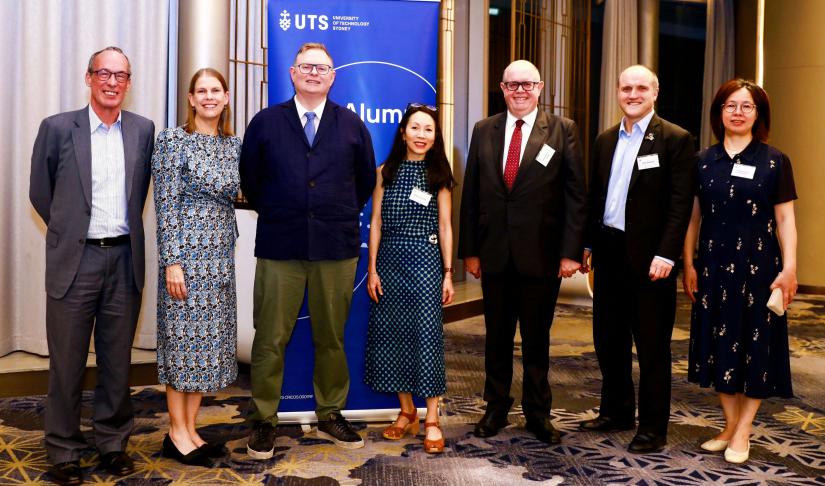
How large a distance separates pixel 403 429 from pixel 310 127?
1.40 m

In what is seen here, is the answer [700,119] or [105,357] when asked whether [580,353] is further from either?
[700,119]

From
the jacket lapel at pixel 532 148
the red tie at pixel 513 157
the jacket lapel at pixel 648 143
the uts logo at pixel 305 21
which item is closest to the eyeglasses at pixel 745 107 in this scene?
the jacket lapel at pixel 648 143

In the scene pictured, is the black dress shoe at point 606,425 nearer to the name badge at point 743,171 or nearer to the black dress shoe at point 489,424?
the black dress shoe at point 489,424

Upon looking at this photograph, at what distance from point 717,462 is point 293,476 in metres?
1.72

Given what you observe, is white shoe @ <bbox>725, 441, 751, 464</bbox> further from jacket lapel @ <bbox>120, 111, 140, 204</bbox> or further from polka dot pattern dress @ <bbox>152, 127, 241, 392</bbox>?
jacket lapel @ <bbox>120, 111, 140, 204</bbox>

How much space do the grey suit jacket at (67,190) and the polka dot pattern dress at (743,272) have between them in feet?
7.42

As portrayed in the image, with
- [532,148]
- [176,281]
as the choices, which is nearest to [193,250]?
[176,281]

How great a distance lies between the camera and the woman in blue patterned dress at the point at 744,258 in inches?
120

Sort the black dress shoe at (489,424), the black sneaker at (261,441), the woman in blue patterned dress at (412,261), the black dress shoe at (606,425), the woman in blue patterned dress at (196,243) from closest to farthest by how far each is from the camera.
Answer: the woman in blue patterned dress at (196,243), the black sneaker at (261,441), the woman in blue patterned dress at (412,261), the black dress shoe at (489,424), the black dress shoe at (606,425)

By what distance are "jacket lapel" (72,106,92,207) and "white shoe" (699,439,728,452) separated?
2677mm

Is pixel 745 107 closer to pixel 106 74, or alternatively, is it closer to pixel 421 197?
pixel 421 197

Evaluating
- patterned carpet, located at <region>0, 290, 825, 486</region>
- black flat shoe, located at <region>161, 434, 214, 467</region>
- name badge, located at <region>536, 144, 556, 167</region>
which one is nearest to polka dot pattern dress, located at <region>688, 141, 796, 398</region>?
patterned carpet, located at <region>0, 290, 825, 486</region>

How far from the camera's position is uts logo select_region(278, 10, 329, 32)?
3.50m

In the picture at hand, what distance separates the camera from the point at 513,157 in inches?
132
